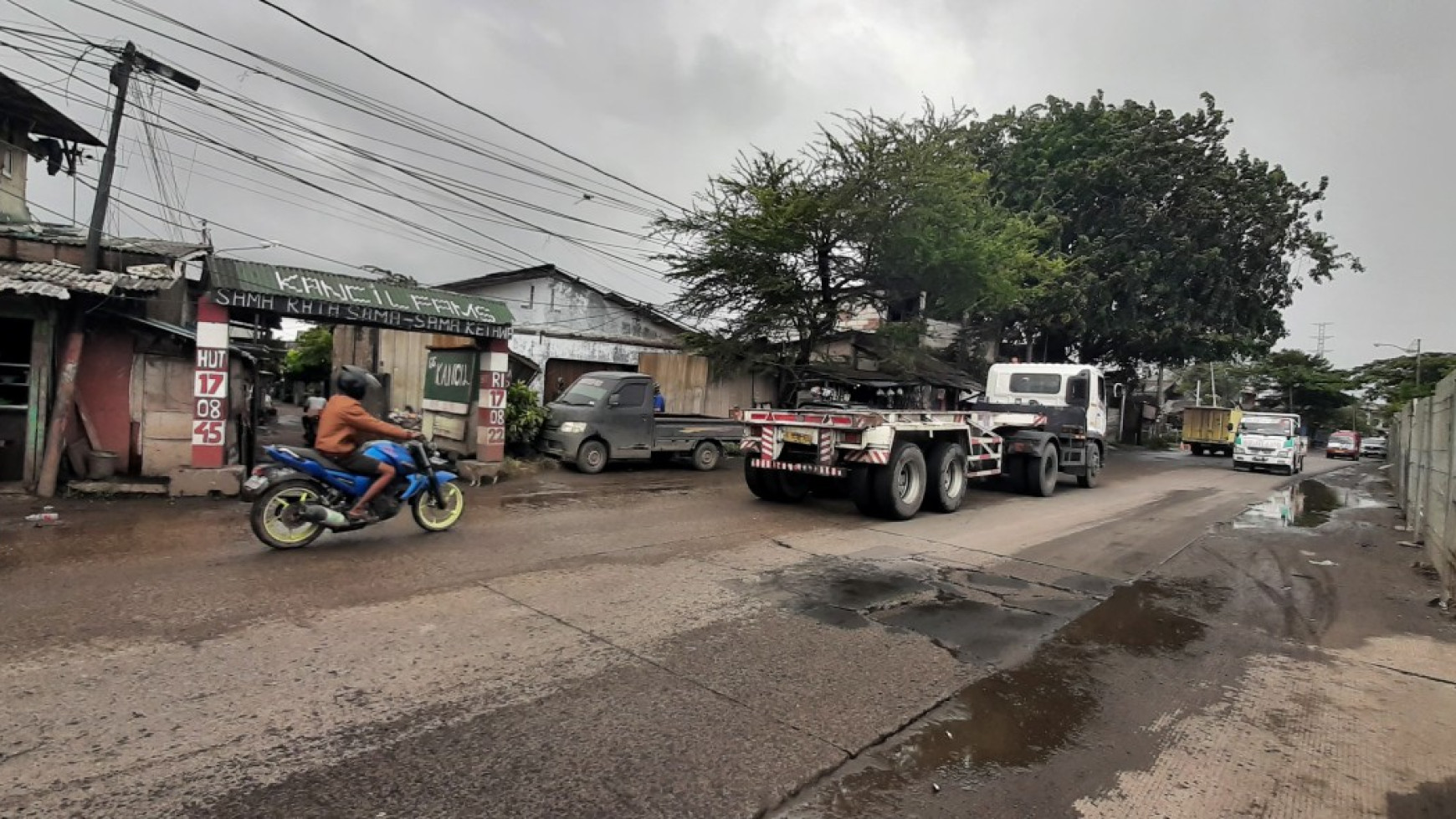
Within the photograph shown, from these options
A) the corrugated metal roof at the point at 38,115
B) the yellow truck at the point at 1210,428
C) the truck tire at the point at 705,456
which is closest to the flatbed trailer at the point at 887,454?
the truck tire at the point at 705,456

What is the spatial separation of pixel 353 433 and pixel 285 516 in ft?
2.95

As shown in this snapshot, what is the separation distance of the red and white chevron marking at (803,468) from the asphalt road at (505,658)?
137 cm

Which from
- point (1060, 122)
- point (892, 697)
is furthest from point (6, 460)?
point (1060, 122)

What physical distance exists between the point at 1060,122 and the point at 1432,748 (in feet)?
91.5

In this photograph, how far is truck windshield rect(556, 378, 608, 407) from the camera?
536 inches

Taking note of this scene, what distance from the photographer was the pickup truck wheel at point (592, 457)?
13.3 metres

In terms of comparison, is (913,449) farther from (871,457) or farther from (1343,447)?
(1343,447)

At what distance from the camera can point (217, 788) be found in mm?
2791

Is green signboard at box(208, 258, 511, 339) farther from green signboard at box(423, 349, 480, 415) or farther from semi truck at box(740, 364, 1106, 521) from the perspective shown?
semi truck at box(740, 364, 1106, 521)

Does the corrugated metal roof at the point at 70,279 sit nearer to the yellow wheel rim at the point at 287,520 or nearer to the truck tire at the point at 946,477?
the yellow wheel rim at the point at 287,520

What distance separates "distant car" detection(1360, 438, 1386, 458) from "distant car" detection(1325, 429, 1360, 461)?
5.02 meters

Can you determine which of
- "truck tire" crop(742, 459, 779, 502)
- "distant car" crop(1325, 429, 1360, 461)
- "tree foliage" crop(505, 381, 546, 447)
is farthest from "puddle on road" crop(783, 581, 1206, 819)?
"distant car" crop(1325, 429, 1360, 461)

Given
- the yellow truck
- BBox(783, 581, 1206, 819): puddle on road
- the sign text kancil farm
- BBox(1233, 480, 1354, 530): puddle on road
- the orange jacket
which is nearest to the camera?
BBox(783, 581, 1206, 819): puddle on road

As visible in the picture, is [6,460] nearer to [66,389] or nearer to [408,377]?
[66,389]
